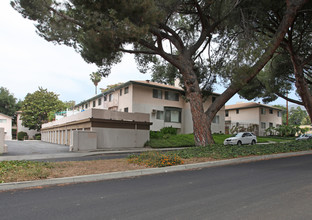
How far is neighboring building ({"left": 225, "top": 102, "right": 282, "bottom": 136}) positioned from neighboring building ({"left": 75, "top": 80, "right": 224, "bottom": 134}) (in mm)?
12538

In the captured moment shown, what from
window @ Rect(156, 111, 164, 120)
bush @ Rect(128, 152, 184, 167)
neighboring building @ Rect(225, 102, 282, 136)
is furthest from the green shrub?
bush @ Rect(128, 152, 184, 167)

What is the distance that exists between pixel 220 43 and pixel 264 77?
1301cm

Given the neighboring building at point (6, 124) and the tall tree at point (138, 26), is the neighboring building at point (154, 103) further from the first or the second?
the neighboring building at point (6, 124)

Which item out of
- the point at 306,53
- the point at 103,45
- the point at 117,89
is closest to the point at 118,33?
the point at 103,45

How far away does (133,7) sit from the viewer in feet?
39.4

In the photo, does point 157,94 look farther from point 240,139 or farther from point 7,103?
point 7,103

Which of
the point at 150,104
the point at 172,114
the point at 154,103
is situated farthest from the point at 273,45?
the point at 172,114

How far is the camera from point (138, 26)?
12.7 m

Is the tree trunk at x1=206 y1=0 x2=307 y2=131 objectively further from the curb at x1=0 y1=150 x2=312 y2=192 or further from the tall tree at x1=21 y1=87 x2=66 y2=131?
the tall tree at x1=21 y1=87 x2=66 y2=131

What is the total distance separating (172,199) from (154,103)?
26948 mm

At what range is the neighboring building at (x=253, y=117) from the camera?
45250mm

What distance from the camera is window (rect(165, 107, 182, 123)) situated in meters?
33.2

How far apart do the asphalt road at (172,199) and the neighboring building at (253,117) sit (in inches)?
1468

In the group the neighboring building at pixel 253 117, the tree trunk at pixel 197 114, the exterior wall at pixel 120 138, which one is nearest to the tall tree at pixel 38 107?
the exterior wall at pixel 120 138
